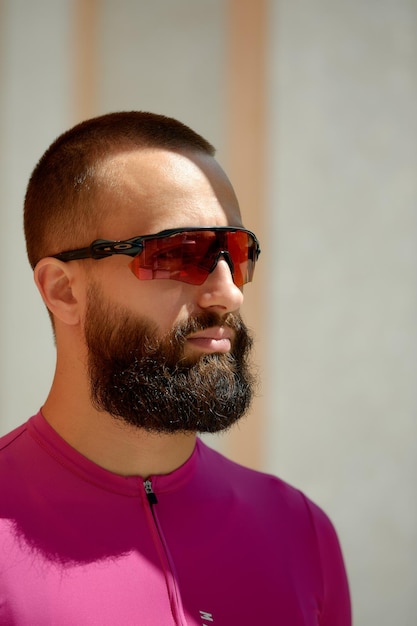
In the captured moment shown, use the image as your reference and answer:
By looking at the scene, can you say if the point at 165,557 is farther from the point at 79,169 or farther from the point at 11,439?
the point at 79,169

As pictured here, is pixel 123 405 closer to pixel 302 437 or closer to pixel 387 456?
pixel 302 437

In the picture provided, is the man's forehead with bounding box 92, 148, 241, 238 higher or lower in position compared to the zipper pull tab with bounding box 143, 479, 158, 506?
higher

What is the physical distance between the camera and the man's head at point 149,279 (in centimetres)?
169

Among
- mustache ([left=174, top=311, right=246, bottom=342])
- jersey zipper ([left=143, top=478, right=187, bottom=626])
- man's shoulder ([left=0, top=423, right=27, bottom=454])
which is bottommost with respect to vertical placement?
jersey zipper ([left=143, top=478, right=187, bottom=626])

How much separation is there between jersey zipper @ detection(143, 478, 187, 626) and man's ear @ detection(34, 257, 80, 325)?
16.7 inches

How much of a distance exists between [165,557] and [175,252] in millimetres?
656

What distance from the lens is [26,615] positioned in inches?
56.5

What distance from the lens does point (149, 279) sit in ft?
5.52

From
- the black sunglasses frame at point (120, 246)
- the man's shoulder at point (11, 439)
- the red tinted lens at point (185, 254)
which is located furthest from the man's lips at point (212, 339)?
the man's shoulder at point (11, 439)

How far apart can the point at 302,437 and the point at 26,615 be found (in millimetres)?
2579

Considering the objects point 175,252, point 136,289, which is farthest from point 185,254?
point 136,289

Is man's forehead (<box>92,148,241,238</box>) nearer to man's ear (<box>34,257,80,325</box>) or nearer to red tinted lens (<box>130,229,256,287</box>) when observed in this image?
red tinted lens (<box>130,229,256,287</box>)

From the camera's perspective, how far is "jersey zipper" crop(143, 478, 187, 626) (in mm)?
1570

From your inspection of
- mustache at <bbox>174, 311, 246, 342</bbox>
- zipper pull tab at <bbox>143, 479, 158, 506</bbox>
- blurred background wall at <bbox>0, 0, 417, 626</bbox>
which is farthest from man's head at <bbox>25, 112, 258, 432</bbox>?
blurred background wall at <bbox>0, 0, 417, 626</bbox>
